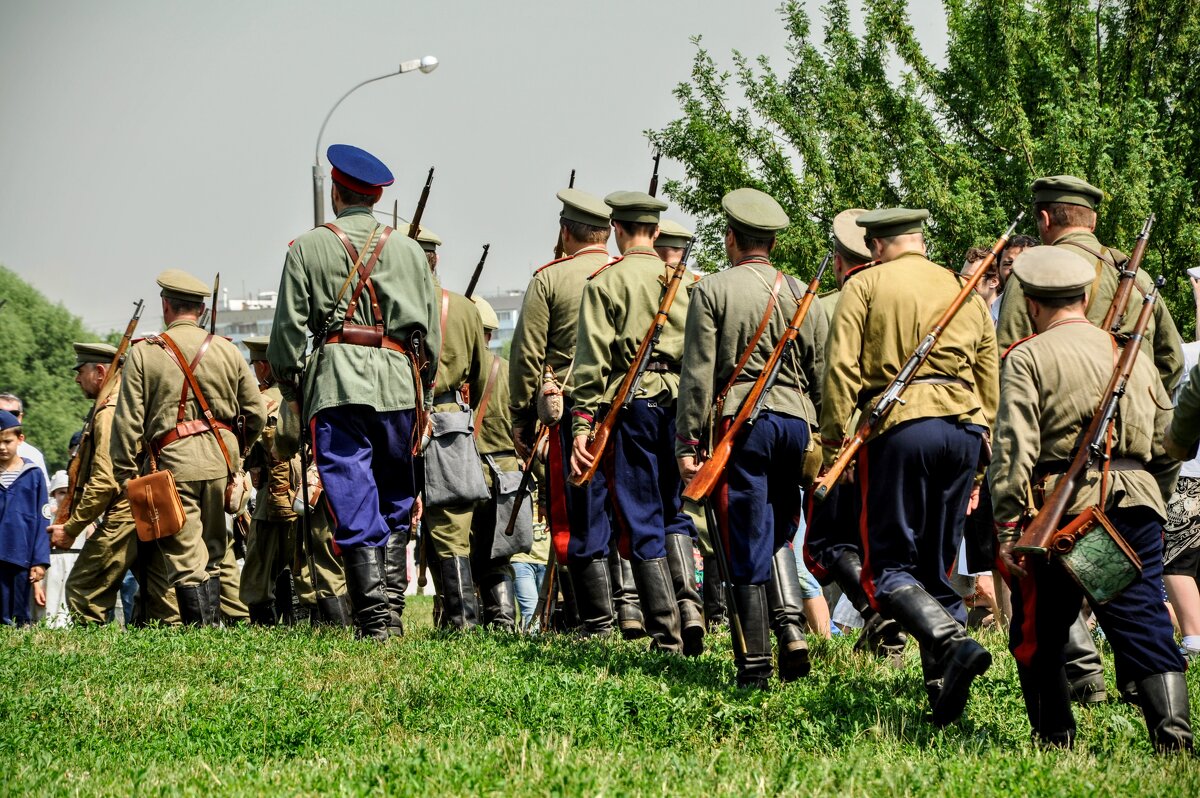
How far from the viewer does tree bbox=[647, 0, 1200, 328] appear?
16.1 meters

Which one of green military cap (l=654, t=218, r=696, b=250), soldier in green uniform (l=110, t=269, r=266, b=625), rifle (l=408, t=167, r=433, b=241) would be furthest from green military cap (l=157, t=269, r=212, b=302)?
green military cap (l=654, t=218, r=696, b=250)

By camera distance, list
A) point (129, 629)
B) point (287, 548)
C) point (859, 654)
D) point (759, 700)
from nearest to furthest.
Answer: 1. point (759, 700)
2. point (859, 654)
3. point (129, 629)
4. point (287, 548)

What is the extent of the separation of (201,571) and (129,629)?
1103 millimetres

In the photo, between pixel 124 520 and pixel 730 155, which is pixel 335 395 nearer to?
pixel 124 520

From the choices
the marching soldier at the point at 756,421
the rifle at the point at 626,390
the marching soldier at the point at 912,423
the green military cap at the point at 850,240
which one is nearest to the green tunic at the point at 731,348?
the marching soldier at the point at 756,421

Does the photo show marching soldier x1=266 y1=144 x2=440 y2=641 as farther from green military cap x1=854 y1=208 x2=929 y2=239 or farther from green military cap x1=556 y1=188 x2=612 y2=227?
green military cap x1=854 y1=208 x2=929 y2=239

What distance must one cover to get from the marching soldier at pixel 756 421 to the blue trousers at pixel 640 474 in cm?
74

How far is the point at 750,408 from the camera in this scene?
23.5ft

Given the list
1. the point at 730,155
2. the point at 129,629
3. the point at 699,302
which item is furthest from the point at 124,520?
the point at 730,155

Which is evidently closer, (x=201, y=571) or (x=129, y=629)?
(x=129, y=629)

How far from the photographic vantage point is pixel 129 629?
9570mm

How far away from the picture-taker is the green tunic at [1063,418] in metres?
5.88

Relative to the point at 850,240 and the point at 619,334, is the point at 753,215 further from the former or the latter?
the point at 619,334

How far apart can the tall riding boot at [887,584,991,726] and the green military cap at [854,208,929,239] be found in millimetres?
1784
